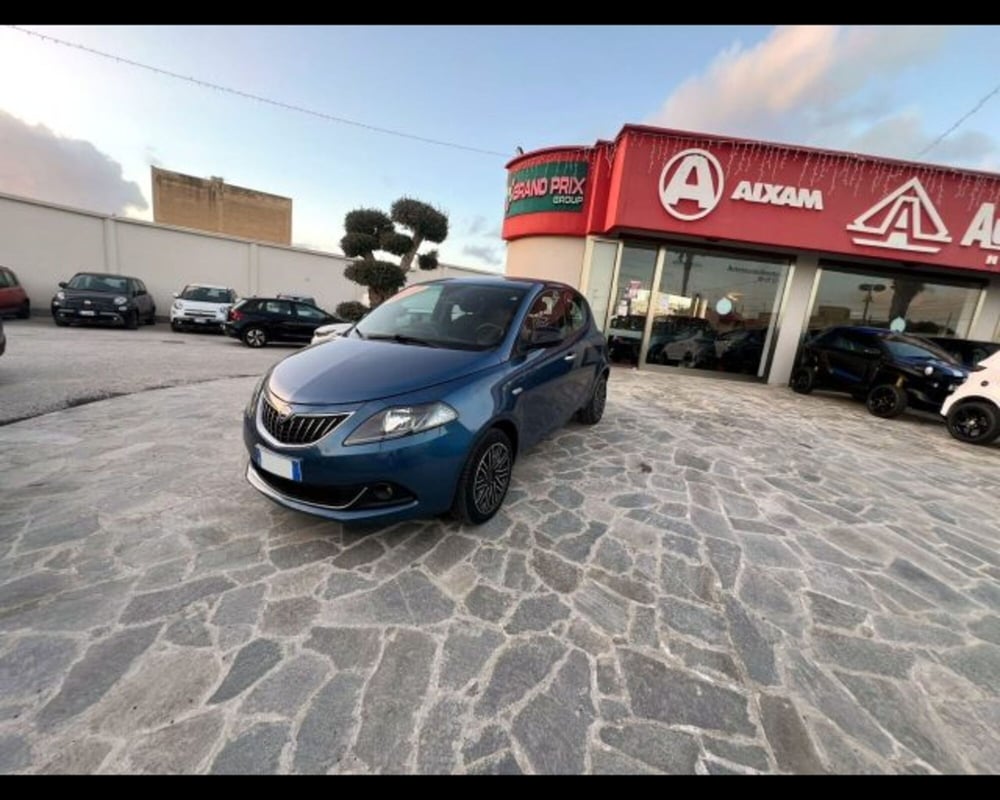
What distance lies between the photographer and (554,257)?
35.7 ft

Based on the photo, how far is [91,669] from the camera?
1681 millimetres

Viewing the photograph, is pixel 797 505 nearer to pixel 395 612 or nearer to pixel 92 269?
pixel 395 612

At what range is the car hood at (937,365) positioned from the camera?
6.68 m

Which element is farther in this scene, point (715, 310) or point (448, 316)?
point (715, 310)

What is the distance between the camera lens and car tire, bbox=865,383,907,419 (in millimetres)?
7267

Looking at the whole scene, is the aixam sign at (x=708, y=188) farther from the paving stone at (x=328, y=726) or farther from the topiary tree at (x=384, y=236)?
the paving stone at (x=328, y=726)

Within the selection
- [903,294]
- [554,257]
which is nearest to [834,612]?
[554,257]

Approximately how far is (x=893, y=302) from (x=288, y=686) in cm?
1357

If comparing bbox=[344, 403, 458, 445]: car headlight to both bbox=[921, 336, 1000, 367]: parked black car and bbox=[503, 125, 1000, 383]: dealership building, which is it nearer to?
bbox=[503, 125, 1000, 383]: dealership building

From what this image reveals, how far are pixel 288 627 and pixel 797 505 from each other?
12.3ft

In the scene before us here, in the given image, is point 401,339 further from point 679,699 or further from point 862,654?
point 862,654

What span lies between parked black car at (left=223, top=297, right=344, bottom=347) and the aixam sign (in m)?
9.01

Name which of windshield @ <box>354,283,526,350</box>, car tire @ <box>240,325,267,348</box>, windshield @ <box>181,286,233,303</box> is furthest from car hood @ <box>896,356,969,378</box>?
windshield @ <box>181,286,233,303</box>
